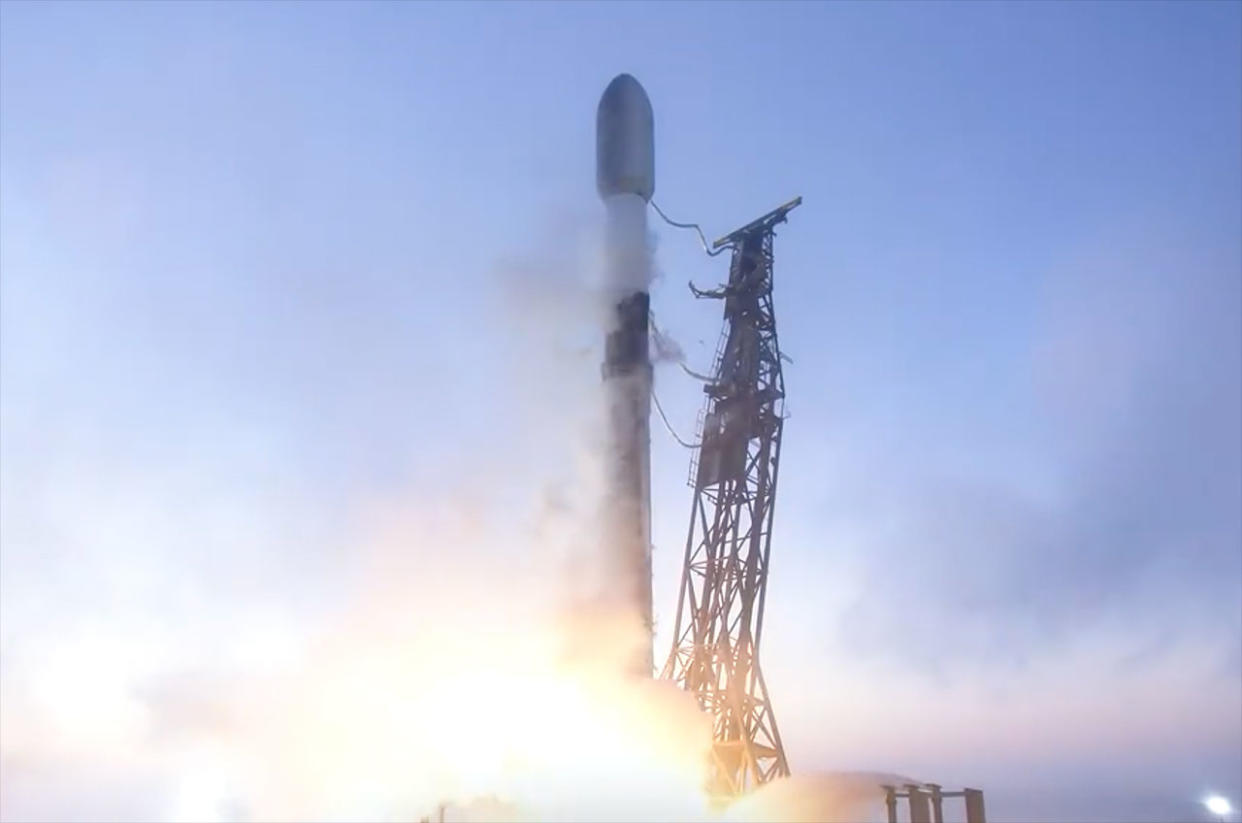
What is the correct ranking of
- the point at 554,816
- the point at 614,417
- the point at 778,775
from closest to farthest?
the point at 554,816 < the point at 614,417 < the point at 778,775

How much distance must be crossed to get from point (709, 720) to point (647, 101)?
22272mm

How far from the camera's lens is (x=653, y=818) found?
34.7 m

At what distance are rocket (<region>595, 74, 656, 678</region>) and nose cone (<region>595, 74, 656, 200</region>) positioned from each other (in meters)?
0.03

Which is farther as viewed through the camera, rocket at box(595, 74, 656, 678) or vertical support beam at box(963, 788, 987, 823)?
rocket at box(595, 74, 656, 678)

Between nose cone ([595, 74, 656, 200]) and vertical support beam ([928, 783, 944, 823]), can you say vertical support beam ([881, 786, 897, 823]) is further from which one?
nose cone ([595, 74, 656, 200])

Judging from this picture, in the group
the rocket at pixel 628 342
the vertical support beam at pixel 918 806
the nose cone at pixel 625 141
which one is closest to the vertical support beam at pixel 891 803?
the vertical support beam at pixel 918 806

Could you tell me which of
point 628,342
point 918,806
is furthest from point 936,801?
point 628,342

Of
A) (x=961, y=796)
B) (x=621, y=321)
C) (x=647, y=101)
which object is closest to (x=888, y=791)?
(x=961, y=796)

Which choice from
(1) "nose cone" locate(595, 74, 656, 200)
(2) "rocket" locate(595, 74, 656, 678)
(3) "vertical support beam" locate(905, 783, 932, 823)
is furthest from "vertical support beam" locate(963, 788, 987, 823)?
(1) "nose cone" locate(595, 74, 656, 200)

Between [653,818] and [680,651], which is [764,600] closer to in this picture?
[680,651]

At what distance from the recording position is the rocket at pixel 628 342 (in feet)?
115

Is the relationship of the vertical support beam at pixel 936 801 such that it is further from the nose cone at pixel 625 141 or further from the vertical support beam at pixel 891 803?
the nose cone at pixel 625 141

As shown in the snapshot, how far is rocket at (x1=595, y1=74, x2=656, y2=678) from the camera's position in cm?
3512

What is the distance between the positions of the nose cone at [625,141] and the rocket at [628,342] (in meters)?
0.03
